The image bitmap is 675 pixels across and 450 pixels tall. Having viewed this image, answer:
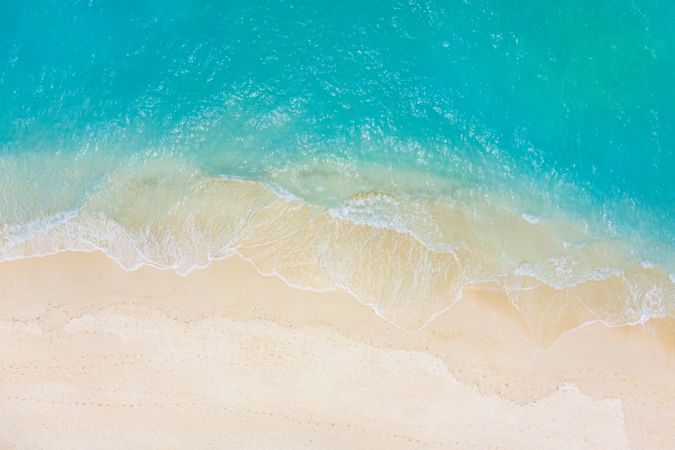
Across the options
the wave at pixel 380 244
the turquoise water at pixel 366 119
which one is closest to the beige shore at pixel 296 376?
the wave at pixel 380 244

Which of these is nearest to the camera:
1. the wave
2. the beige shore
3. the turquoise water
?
the beige shore

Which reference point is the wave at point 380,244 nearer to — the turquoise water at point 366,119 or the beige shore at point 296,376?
the turquoise water at point 366,119

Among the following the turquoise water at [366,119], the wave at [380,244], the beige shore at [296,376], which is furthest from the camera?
the turquoise water at [366,119]

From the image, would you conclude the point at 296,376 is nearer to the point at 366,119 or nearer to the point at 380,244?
the point at 380,244

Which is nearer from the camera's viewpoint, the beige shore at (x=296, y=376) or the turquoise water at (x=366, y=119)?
the beige shore at (x=296, y=376)

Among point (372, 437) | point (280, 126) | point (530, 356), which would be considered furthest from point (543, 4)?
point (372, 437)

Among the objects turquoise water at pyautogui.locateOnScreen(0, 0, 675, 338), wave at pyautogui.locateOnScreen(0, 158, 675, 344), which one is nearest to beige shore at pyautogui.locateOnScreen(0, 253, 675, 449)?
wave at pyautogui.locateOnScreen(0, 158, 675, 344)

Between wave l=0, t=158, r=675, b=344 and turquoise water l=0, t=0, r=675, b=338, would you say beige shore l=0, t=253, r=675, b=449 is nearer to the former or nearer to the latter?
wave l=0, t=158, r=675, b=344
